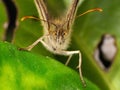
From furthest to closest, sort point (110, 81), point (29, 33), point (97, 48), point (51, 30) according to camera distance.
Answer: point (97, 48) < point (110, 81) < point (29, 33) < point (51, 30)

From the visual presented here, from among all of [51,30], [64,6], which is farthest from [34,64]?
[64,6]

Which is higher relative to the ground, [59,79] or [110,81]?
[59,79]

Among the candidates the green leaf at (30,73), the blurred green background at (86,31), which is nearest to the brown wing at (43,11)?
the blurred green background at (86,31)

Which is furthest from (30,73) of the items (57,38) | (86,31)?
(86,31)

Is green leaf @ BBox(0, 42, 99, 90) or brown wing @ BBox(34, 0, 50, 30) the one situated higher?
brown wing @ BBox(34, 0, 50, 30)

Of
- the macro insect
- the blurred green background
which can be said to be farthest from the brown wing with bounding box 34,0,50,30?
the blurred green background

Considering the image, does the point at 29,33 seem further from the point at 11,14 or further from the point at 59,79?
the point at 59,79

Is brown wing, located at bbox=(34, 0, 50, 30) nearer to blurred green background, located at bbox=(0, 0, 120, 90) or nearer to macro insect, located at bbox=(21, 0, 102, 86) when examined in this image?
macro insect, located at bbox=(21, 0, 102, 86)
